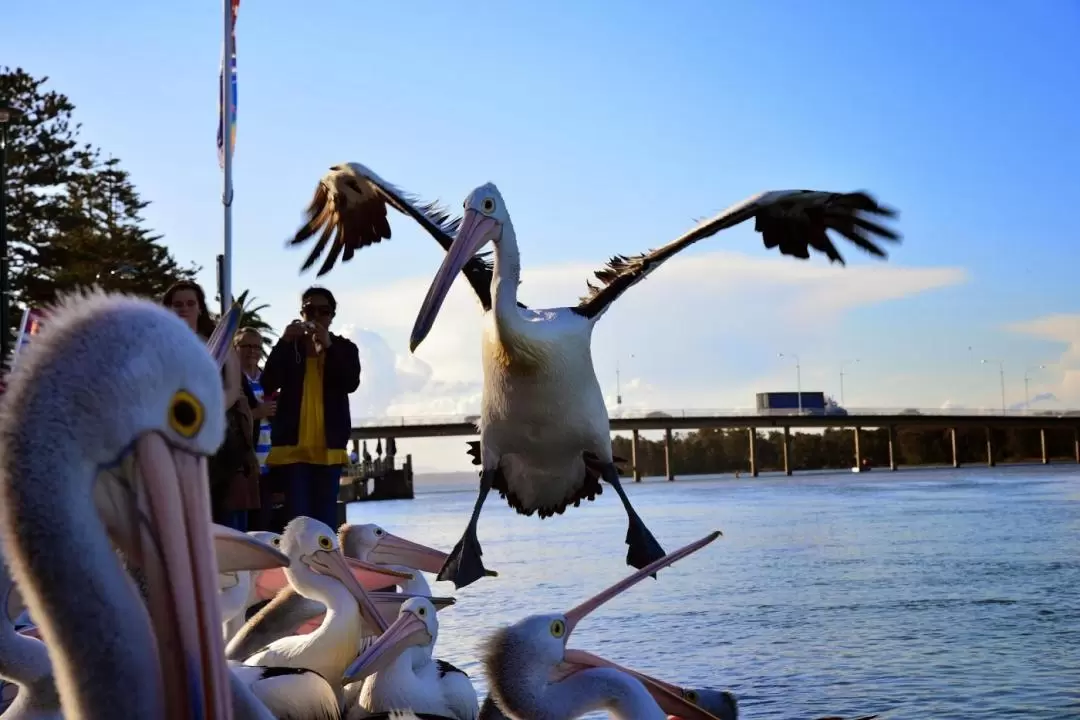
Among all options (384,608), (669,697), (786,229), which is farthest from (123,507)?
(786,229)

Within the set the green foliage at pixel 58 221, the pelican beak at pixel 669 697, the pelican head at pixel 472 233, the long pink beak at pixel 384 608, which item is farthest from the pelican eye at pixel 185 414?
the green foliage at pixel 58 221

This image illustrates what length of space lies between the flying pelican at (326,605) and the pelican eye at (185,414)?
8.51 ft

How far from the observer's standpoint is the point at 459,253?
614 centimetres

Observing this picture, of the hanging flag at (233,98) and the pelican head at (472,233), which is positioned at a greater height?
the hanging flag at (233,98)

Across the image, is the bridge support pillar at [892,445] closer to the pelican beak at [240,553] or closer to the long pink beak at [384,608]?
the long pink beak at [384,608]

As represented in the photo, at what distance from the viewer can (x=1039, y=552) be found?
1191cm

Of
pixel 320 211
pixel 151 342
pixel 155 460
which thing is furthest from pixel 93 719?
pixel 320 211

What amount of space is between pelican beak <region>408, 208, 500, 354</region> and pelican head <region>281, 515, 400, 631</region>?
1.22 metres

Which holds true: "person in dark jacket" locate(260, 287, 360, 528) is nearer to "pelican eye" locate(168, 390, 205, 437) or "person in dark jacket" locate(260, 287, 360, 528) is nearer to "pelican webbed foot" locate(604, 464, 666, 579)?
"pelican webbed foot" locate(604, 464, 666, 579)

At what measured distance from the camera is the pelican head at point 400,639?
4.08m

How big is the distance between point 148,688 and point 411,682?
257cm

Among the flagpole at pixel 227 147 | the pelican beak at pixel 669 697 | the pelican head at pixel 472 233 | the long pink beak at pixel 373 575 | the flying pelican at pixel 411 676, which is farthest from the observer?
the flagpole at pixel 227 147

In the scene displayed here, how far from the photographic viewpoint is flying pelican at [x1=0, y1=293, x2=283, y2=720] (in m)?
1.70

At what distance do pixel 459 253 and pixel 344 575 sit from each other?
1907 mm
